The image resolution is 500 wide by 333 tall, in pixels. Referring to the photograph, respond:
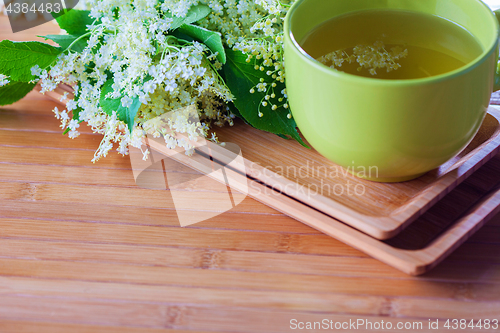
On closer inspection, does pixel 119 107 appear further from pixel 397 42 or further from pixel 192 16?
pixel 397 42

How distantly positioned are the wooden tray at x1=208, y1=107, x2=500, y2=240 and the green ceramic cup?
0.02 m

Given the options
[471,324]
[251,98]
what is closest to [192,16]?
[251,98]

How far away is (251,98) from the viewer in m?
0.60

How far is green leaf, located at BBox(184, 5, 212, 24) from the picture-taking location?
1.90 feet

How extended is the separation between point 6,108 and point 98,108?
223 mm

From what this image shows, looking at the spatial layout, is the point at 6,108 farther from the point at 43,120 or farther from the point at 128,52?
the point at 128,52

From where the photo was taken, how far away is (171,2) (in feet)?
1.89

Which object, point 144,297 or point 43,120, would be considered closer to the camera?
point 144,297

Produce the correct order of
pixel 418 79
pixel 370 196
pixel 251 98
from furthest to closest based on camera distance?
1. pixel 251 98
2. pixel 370 196
3. pixel 418 79

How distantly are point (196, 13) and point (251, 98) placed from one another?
0.14 metres

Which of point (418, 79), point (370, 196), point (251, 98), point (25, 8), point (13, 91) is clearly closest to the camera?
point (418, 79)

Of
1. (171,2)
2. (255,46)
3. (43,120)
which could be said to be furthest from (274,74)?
(43,120)

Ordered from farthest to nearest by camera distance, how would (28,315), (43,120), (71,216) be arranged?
(43,120), (71,216), (28,315)

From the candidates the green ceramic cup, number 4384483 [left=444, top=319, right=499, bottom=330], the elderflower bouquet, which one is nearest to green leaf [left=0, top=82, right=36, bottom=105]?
the elderflower bouquet
